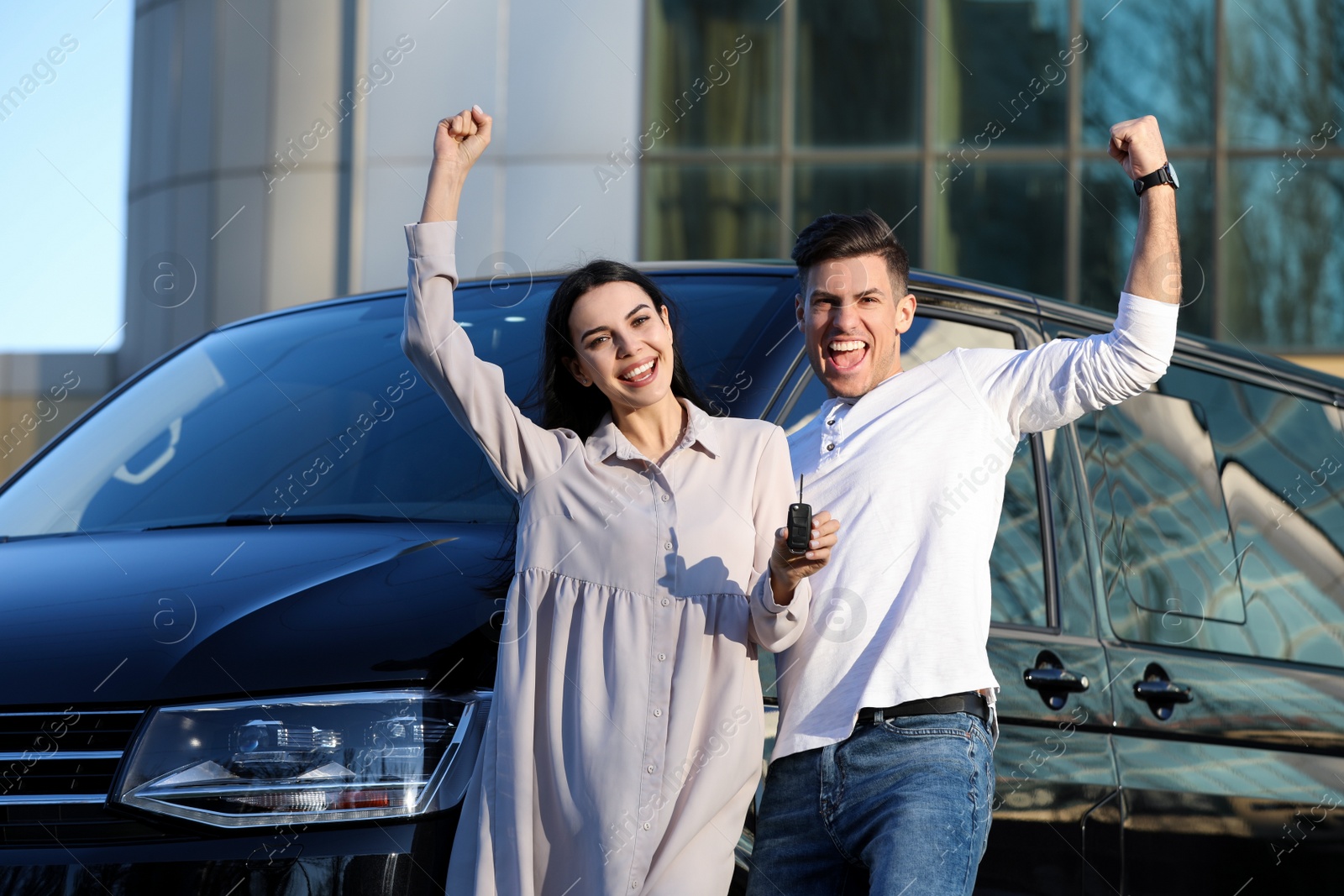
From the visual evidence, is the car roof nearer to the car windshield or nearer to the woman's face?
the car windshield

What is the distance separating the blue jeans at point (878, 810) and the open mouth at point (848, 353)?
0.61 metres

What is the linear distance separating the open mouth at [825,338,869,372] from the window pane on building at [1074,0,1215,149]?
456 inches

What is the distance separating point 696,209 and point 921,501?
11604 mm

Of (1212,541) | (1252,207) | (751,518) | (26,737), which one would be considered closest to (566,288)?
(751,518)

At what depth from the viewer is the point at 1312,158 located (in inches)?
527

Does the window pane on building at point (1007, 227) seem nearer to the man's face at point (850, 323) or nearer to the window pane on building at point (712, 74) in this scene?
the window pane on building at point (712, 74)

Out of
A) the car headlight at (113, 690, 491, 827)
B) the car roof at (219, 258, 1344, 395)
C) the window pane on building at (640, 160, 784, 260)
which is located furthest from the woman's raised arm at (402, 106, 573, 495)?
the window pane on building at (640, 160, 784, 260)

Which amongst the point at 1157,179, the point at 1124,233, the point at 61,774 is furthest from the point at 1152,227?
the point at 1124,233

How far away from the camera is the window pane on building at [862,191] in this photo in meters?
13.5

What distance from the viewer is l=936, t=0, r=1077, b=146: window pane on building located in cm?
1320

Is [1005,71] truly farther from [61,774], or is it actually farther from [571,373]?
[61,774]

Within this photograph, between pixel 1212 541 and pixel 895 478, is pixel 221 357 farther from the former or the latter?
pixel 1212 541

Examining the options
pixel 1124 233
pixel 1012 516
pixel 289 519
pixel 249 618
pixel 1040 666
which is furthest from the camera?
pixel 1124 233

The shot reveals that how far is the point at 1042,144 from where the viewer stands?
13383 millimetres
